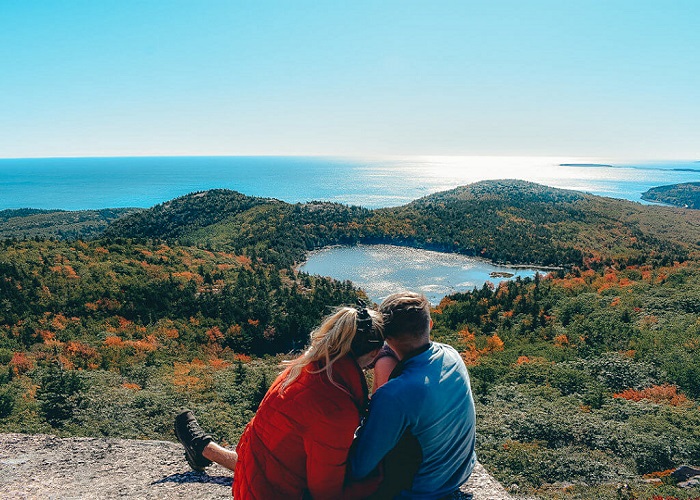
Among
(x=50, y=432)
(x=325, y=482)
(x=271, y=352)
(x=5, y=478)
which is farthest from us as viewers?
(x=271, y=352)

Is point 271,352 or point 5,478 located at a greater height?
point 5,478

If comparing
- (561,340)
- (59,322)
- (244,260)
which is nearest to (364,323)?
(561,340)

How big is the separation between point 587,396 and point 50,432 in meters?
14.1

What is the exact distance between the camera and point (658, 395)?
11.8 m

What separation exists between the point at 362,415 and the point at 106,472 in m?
6.58

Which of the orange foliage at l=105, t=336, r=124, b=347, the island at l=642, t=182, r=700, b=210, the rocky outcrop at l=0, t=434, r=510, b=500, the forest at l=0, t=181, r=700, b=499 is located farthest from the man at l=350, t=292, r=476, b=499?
the island at l=642, t=182, r=700, b=210

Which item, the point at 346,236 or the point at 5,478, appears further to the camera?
the point at 346,236

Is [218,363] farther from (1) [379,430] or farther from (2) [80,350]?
(1) [379,430]

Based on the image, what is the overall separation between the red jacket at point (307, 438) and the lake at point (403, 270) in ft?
94.8

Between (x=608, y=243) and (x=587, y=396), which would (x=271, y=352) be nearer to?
(x=587, y=396)

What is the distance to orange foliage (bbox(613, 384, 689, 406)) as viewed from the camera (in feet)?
37.3

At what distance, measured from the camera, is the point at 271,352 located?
22.2 metres

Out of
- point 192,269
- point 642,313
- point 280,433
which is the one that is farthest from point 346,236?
point 280,433

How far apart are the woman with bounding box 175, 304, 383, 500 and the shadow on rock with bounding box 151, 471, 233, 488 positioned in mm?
3771
